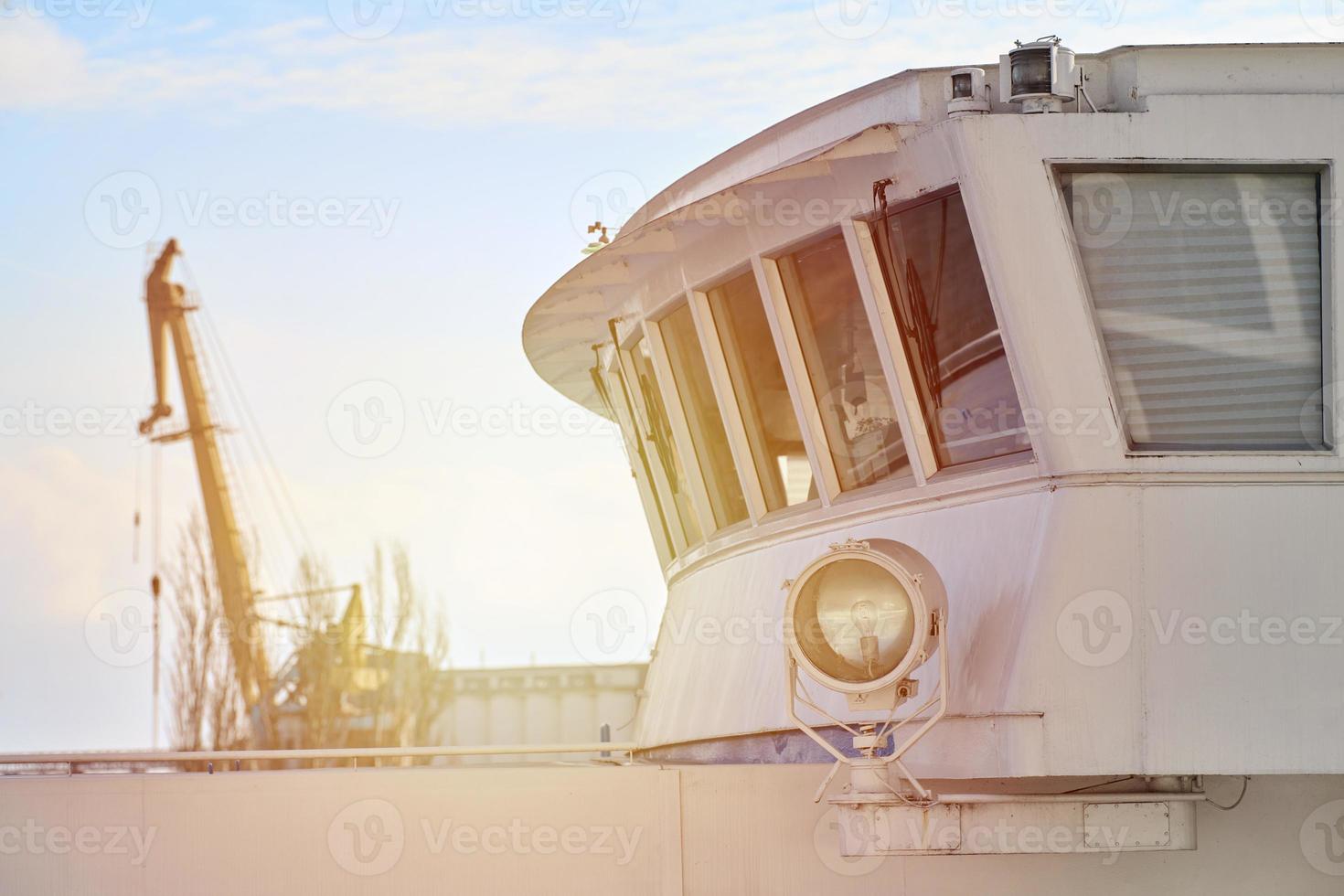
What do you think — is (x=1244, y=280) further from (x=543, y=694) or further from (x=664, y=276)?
(x=543, y=694)

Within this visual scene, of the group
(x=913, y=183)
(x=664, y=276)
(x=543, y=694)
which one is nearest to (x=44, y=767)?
(x=664, y=276)

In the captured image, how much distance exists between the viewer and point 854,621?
830 cm

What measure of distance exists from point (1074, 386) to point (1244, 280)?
1055 mm

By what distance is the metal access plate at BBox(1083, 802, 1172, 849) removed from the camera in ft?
27.3

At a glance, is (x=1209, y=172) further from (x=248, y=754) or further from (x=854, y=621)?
(x=248, y=754)

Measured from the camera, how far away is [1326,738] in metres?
8.30

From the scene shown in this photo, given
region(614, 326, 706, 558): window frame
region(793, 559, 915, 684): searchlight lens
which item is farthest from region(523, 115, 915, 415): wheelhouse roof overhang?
region(793, 559, 915, 684): searchlight lens

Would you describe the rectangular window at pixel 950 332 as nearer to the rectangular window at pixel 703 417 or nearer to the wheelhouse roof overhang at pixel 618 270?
the wheelhouse roof overhang at pixel 618 270

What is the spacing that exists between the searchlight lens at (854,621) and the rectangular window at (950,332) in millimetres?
1334

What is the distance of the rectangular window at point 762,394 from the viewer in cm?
1091

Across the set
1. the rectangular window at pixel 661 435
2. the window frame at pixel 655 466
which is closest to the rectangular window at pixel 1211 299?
the rectangular window at pixel 661 435

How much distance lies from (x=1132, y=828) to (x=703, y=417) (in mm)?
4635

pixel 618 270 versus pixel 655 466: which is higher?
pixel 618 270

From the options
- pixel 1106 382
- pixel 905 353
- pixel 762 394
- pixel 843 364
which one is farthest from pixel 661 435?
pixel 1106 382
